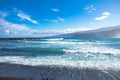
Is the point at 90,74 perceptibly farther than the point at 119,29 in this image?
No

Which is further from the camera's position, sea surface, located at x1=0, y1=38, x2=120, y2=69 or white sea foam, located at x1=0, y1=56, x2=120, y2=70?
sea surface, located at x1=0, y1=38, x2=120, y2=69

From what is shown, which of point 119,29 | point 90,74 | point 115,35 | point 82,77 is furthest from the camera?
point 119,29

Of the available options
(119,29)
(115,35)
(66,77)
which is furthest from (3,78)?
(119,29)

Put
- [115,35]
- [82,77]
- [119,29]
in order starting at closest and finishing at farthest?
[82,77] → [115,35] → [119,29]

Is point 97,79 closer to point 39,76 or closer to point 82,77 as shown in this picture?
point 82,77

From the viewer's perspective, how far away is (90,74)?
32.4ft

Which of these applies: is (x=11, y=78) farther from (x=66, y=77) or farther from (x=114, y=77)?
(x=114, y=77)

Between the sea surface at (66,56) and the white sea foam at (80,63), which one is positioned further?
the sea surface at (66,56)

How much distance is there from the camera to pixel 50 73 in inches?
400

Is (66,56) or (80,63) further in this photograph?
(66,56)

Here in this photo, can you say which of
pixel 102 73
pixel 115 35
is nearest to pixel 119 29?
pixel 115 35

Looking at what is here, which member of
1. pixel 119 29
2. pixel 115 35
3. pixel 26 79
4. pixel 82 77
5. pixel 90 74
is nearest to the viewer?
pixel 26 79

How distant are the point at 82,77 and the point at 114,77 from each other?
75.3 inches

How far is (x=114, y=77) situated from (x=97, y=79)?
3.75ft
